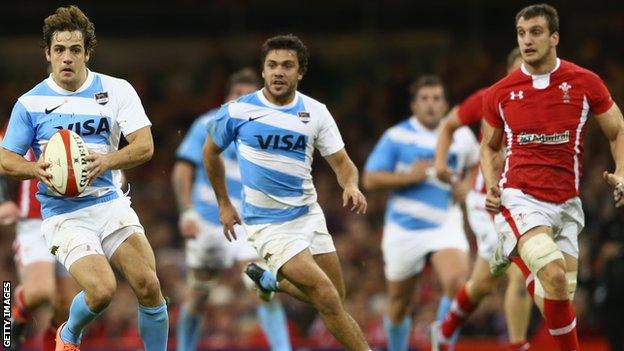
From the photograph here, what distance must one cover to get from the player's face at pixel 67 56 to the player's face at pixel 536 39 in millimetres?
2817

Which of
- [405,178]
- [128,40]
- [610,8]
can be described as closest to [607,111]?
[405,178]

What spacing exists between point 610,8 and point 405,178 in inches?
305

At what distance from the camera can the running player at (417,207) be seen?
11.1m

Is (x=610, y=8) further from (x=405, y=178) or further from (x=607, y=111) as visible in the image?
(x=607, y=111)

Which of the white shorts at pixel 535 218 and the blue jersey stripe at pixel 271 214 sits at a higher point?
the white shorts at pixel 535 218

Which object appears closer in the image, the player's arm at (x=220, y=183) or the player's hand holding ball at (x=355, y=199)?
Answer: the player's hand holding ball at (x=355, y=199)

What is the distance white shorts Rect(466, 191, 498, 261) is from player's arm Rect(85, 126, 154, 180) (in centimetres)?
333

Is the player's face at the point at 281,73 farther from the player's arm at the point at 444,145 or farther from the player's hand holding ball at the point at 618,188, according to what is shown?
the player's hand holding ball at the point at 618,188

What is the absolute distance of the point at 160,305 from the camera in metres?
8.34

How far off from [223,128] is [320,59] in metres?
9.39

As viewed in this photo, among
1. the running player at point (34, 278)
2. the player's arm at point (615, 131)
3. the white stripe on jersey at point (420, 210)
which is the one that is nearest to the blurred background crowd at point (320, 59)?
the white stripe on jersey at point (420, 210)

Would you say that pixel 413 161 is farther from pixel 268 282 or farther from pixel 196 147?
pixel 268 282

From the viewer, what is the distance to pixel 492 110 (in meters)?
8.78

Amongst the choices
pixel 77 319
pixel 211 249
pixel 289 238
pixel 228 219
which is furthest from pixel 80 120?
pixel 211 249
